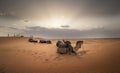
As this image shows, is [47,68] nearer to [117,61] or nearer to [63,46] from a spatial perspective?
[63,46]

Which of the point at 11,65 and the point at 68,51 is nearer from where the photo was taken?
the point at 11,65

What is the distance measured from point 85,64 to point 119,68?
74.2 inches

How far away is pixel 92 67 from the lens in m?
7.39

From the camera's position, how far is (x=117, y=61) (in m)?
8.37

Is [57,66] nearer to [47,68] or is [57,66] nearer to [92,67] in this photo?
[47,68]

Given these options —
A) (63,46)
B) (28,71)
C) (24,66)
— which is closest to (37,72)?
(28,71)

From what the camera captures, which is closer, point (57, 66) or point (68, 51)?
point (57, 66)

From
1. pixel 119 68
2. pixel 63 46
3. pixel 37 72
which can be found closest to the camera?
pixel 37 72

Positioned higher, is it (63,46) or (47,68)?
→ (63,46)

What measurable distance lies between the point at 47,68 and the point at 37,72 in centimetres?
→ 81

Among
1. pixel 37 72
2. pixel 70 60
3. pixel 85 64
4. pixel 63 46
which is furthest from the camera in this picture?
pixel 63 46

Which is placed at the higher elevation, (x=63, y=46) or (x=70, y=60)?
(x=63, y=46)

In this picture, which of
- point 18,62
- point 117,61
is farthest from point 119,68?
point 18,62

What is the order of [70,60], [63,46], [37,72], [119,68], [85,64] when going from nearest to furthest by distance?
[37,72] → [119,68] → [85,64] → [70,60] → [63,46]
